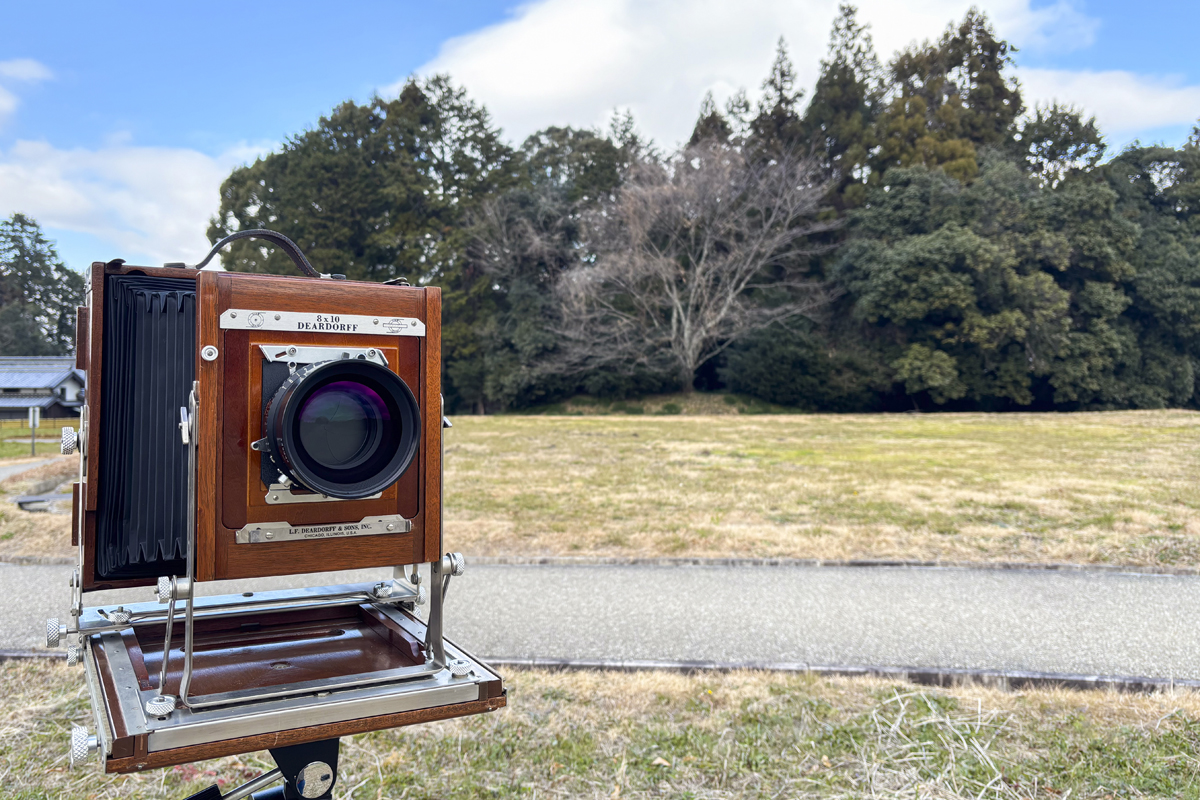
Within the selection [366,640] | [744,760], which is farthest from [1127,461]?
[366,640]

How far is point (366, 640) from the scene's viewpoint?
166 centimetres

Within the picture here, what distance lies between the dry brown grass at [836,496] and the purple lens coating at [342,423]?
4358 millimetres

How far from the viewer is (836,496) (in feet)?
25.4

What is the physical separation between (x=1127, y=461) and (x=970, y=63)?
23.2 meters

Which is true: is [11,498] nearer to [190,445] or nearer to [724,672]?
[724,672]

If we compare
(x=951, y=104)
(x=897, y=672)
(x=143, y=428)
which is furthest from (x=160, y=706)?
(x=951, y=104)

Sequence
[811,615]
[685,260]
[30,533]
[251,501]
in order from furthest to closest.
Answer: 1. [685,260]
2. [30,533]
3. [811,615]
4. [251,501]

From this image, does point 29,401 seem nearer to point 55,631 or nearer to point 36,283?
point 55,631

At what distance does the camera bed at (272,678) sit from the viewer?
1.19 m

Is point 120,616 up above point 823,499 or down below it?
above

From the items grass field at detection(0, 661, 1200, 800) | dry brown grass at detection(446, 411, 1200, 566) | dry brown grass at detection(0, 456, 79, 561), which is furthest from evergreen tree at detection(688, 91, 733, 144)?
grass field at detection(0, 661, 1200, 800)

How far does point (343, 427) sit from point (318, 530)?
0.61ft

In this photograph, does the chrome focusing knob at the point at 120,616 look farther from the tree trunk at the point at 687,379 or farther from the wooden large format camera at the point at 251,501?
the tree trunk at the point at 687,379

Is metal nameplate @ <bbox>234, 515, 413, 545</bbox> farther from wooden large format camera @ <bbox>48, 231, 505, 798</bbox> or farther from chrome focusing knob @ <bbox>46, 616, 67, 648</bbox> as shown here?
chrome focusing knob @ <bbox>46, 616, 67, 648</bbox>
